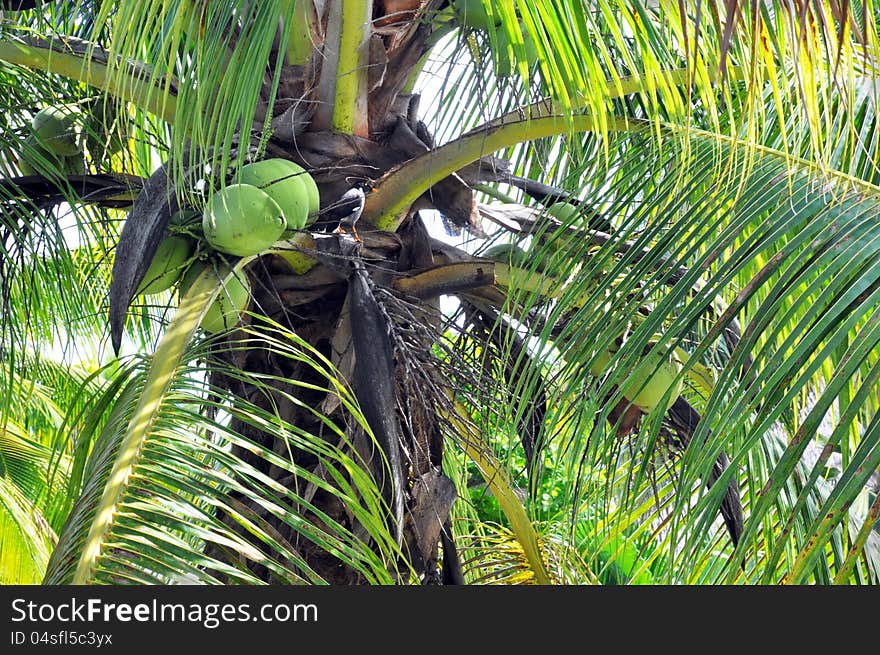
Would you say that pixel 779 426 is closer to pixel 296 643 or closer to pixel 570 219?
pixel 570 219

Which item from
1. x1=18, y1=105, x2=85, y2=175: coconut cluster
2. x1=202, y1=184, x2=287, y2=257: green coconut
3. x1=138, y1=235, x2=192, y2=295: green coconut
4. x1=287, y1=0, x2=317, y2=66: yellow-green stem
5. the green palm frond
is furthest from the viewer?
x1=18, y1=105, x2=85, y2=175: coconut cluster

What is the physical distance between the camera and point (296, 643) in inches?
54.9

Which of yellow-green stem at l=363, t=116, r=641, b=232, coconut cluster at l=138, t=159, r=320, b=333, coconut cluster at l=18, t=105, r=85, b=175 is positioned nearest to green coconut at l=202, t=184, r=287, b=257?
coconut cluster at l=138, t=159, r=320, b=333

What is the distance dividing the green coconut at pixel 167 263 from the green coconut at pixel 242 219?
14 cm

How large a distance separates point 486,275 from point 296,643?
3.06 feet

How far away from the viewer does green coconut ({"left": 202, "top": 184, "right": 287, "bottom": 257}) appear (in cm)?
168

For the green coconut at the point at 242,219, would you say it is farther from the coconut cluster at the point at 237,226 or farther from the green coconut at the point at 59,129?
the green coconut at the point at 59,129

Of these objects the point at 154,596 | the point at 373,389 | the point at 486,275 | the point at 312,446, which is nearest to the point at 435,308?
the point at 486,275

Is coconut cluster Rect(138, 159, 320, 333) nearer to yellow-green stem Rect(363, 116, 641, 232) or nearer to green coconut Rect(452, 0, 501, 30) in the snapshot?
yellow-green stem Rect(363, 116, 641, 232)

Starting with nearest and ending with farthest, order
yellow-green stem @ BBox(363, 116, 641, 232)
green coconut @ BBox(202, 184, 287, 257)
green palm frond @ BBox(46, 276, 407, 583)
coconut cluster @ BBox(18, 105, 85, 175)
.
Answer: green palm frond @ BBox(46, 276, 407, 583), green coconut @ BBox(202, 184, 287, 257), yellow-green stem @ BBox(363, 116, 641, 232), coconut cluster @ BBox(18, 105, 85, 175)

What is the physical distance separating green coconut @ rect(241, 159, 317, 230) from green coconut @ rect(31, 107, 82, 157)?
2.53 ft

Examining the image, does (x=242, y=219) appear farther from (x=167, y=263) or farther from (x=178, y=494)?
(x=178, y=494)

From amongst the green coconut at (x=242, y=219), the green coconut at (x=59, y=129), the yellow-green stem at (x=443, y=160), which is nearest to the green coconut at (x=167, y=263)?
the green coconut at (x=242, y=219)

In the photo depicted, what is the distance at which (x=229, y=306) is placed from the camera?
1936 mm
